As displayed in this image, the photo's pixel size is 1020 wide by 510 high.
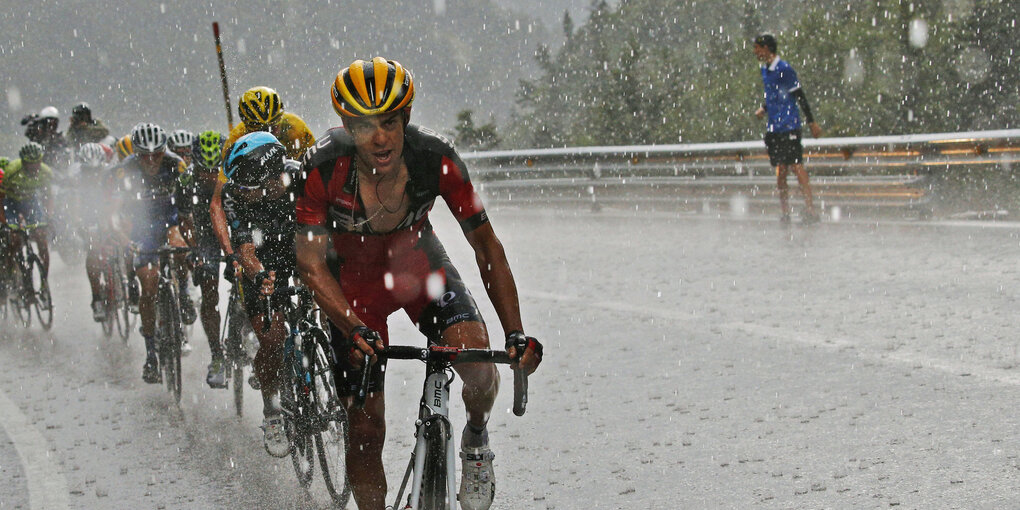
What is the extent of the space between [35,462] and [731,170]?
1173cm

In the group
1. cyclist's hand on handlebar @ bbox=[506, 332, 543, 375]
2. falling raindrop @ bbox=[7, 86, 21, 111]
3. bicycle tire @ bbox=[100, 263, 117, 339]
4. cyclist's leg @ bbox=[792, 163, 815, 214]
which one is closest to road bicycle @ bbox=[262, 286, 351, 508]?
cyclist's hand on handlebar @ bbox=[506, 332, 543, 375]

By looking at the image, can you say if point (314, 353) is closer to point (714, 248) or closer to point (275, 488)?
point (275, 488)

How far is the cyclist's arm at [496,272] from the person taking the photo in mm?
3959

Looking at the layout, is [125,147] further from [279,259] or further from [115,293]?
[279,259]

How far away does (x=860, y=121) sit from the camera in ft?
268

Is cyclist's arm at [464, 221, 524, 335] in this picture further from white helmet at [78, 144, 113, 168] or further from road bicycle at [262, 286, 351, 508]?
white helmet at [78, 144, 113, 168]

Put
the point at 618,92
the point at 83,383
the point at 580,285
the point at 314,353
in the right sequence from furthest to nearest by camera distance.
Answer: the point at 618,92, the point at 580,285, the point at 83,383, the point at 314,353

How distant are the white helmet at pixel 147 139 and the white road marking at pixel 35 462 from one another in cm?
206

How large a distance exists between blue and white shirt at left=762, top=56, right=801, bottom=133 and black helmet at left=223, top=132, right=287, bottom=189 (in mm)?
8613

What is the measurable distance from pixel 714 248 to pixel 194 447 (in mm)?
7386

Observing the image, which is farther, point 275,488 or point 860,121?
point 860,121

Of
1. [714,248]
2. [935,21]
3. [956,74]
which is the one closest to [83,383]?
[714,248]

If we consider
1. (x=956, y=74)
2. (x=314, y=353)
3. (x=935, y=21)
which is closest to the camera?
(x=314, y=353)

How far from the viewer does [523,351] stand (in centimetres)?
357
